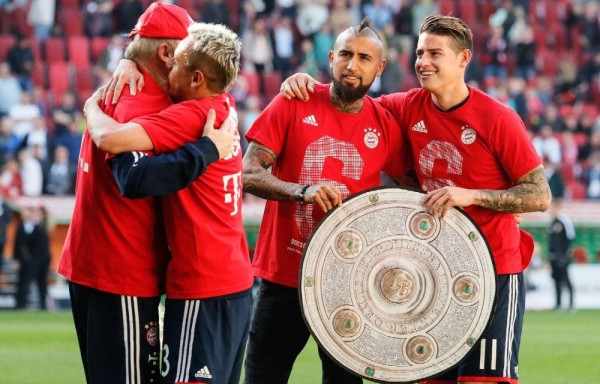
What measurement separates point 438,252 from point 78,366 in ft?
20.9

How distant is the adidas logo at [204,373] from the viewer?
487cm

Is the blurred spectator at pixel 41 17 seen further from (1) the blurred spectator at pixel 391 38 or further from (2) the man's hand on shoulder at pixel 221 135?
(2) the man's hand on shoulder at pixel 221 135

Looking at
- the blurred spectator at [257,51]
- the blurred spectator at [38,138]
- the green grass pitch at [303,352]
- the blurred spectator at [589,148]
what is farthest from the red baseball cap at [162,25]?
the blurred spectator at [589,148]

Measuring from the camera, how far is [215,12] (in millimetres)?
21453

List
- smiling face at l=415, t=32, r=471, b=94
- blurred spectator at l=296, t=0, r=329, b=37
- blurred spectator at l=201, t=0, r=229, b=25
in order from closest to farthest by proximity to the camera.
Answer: smiling face at l=415, t=32, r=471, b=94 → blurred spectator at l=201, t=0, r=229, b=25 → blurred spectator at l=296, t=0, r=329, b=37

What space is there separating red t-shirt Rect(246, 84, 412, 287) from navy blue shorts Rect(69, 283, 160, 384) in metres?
1.11

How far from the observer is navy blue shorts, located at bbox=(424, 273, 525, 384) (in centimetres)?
565

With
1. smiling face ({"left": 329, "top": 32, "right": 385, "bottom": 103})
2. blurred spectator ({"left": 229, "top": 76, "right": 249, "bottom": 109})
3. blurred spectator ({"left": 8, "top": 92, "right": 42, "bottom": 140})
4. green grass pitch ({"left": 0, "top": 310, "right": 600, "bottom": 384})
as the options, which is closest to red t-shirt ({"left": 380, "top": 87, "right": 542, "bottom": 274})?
smiling face ({"left": 329, "top": 32, "right": 385, "bottom": 103})

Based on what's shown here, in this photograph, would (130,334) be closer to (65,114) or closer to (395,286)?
(395,286)

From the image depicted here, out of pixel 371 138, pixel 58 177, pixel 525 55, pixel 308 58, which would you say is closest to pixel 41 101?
pixel 58 177

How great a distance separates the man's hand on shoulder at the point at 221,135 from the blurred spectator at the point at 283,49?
16871 mm

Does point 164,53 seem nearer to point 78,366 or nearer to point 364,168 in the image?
point 364,168

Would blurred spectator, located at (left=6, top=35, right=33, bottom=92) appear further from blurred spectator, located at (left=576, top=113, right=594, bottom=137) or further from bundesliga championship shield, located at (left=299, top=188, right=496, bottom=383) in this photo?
bundesliga championship shield, located at (left=299, top=188, right=496, bottom=383)

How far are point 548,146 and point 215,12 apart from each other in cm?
647
